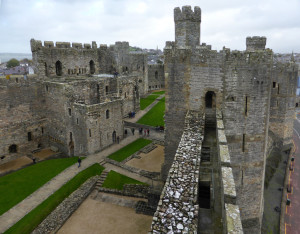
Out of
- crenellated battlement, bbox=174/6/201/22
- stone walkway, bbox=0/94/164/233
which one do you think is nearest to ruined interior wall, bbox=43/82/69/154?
stone walkway, bbox=0/94/164/233

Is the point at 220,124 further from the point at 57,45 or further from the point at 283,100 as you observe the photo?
the point at 57,45

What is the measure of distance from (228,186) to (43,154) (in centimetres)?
2208

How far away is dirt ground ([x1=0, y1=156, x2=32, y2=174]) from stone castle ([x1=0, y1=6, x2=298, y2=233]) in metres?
0.60

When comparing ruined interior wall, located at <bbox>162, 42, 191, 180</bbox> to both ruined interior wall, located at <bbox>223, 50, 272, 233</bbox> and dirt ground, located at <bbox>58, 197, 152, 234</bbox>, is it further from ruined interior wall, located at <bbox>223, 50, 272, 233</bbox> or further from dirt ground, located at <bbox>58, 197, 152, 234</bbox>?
dirt ground, located at <bbox>58, 197, 152, 234</bbox>

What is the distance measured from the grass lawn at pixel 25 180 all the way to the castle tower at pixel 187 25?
44.6ft

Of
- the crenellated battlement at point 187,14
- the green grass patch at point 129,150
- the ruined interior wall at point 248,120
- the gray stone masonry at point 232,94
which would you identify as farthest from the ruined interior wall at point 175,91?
the green grass patch at point 129,150

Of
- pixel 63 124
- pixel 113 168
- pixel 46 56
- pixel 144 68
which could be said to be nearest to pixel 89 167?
pixel 113 168

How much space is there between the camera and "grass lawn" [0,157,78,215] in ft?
53.9

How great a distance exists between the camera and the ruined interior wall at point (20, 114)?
22.8 metres

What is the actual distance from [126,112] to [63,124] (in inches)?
470

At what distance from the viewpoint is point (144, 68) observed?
1826 inches

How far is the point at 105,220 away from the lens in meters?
14.6

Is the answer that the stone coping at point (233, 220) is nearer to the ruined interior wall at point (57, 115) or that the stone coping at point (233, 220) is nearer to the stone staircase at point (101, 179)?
the stone staircase at point (101, 179)

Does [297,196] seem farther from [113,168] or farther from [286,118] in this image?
[113,168]
